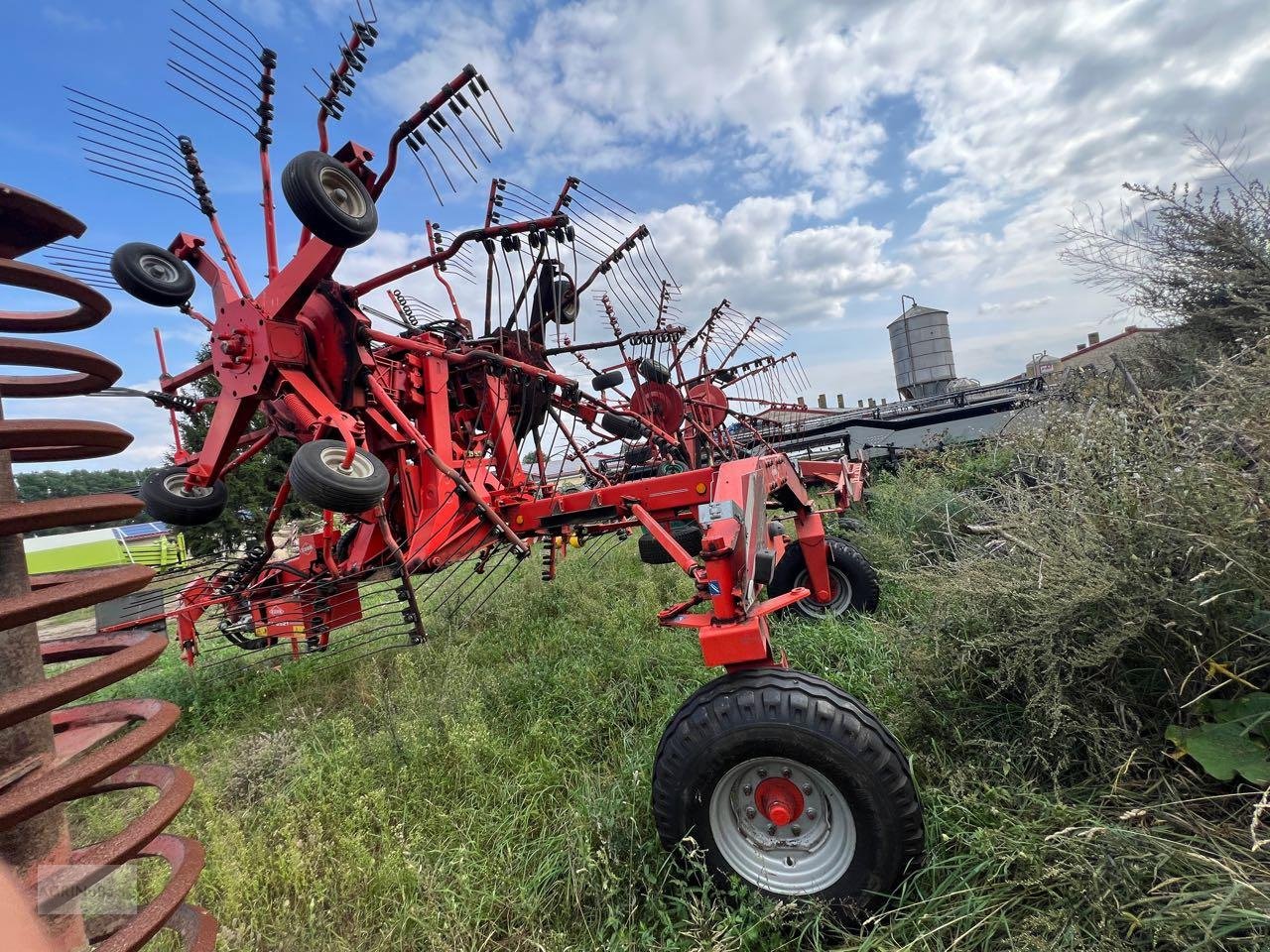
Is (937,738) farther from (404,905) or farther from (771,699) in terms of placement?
(404,905)

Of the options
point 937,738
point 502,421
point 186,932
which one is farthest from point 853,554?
point 186,932

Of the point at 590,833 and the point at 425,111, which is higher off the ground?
the point at 425,111

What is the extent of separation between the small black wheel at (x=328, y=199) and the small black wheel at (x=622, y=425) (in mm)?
2577

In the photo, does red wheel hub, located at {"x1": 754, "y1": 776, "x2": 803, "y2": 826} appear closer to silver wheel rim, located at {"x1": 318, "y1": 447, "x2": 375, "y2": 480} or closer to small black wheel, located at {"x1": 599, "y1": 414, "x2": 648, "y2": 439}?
silver wheel rim, located at {"x1": 318, "y1": 447, "x2": 375, "y2": 480}

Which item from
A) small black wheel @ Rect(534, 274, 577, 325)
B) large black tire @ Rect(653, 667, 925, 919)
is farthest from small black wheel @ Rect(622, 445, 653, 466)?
large black tire @ Rect(653, 667, 925, 919)

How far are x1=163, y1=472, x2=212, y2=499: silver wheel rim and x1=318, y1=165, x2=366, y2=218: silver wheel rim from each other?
2.69 metres

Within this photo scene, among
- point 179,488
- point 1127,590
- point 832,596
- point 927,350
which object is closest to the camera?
point 1127,590

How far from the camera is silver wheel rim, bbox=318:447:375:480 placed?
3.13m

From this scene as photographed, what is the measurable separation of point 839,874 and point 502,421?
12.8ft

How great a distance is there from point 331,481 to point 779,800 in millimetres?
2621

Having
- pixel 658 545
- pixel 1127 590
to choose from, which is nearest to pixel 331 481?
pixel 658 545

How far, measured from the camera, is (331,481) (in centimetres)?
303

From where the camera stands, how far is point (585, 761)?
324cm

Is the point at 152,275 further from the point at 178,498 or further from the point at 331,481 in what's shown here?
the point at 331,481
